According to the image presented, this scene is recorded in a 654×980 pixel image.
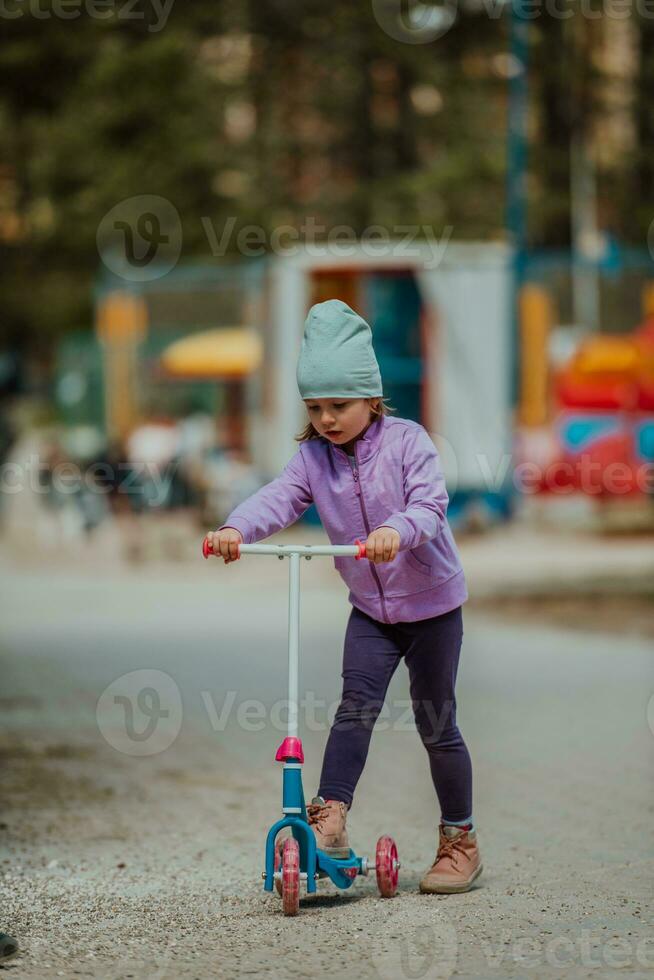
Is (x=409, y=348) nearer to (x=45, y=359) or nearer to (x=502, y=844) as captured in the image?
(x=502, y=844)

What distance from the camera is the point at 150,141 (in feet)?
132

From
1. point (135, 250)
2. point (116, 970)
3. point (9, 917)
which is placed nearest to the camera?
point (116, 970)

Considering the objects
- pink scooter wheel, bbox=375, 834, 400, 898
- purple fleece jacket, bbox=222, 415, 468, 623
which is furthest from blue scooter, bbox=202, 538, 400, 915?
purple fleece jacket, bbox=222, 415, 468, 623

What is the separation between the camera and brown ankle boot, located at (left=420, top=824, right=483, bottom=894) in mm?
4680

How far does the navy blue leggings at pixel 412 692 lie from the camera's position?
4.69 meters

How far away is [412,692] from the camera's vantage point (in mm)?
4762

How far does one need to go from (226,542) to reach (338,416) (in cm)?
46

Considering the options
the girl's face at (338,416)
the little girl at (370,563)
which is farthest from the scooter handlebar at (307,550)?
the girl's face at (338,416)

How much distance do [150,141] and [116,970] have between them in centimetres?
3736

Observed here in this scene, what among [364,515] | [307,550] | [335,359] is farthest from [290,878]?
[335,359]

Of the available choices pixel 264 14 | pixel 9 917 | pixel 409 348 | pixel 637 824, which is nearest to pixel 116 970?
pixel 9 917

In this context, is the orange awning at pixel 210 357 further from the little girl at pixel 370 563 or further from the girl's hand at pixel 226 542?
the girl's hand at pixel 226 542

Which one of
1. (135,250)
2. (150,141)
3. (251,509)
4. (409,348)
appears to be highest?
(150,141)

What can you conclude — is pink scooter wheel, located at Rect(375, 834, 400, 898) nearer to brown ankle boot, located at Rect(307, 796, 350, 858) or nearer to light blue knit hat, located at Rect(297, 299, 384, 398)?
brown ankle boot, located at Rect(307, 796, 350, 858)
